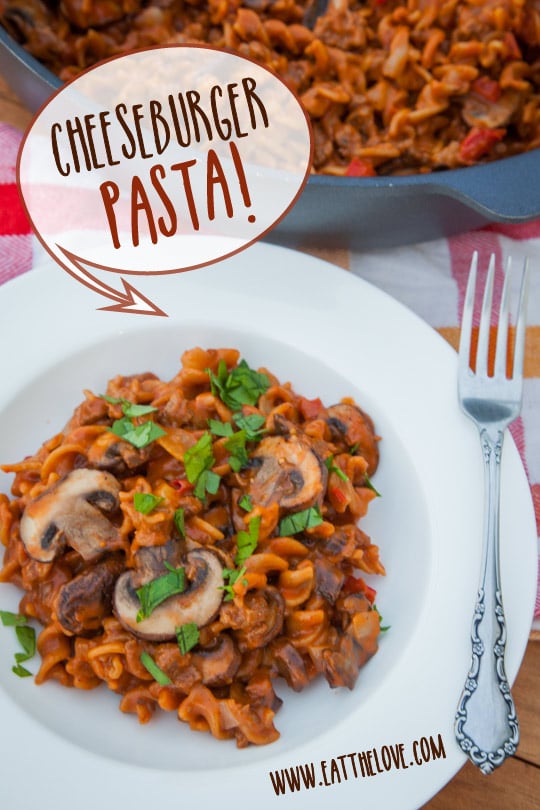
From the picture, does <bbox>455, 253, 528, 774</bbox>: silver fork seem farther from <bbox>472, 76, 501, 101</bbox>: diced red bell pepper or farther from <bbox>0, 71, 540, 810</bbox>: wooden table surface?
<bbox>472, 76, 501, 101</bbox>: diced red bell pepper

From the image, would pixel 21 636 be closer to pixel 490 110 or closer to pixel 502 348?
pixel 502 348

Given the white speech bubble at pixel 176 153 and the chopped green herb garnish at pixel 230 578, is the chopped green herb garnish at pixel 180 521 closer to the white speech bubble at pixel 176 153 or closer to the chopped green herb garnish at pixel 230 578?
the chopped green herb garnish at pixel 230 578

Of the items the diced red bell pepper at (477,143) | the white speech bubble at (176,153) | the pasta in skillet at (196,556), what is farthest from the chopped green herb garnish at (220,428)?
the diced red bell pepper at (477,143)

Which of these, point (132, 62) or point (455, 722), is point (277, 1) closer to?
point (132, 62)

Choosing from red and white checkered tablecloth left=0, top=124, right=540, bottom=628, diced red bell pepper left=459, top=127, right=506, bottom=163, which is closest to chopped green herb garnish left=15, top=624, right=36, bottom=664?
red and white checkered tablecloth left=0, top=124, right=540, bottom=628

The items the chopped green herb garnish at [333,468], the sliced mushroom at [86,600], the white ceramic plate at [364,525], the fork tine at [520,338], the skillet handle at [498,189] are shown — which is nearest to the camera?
the white ceramic plate at [364,525]

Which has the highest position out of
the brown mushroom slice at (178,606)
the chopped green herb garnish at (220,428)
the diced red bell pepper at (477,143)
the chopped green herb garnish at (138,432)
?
the diced red bell pepper at (477,143)
